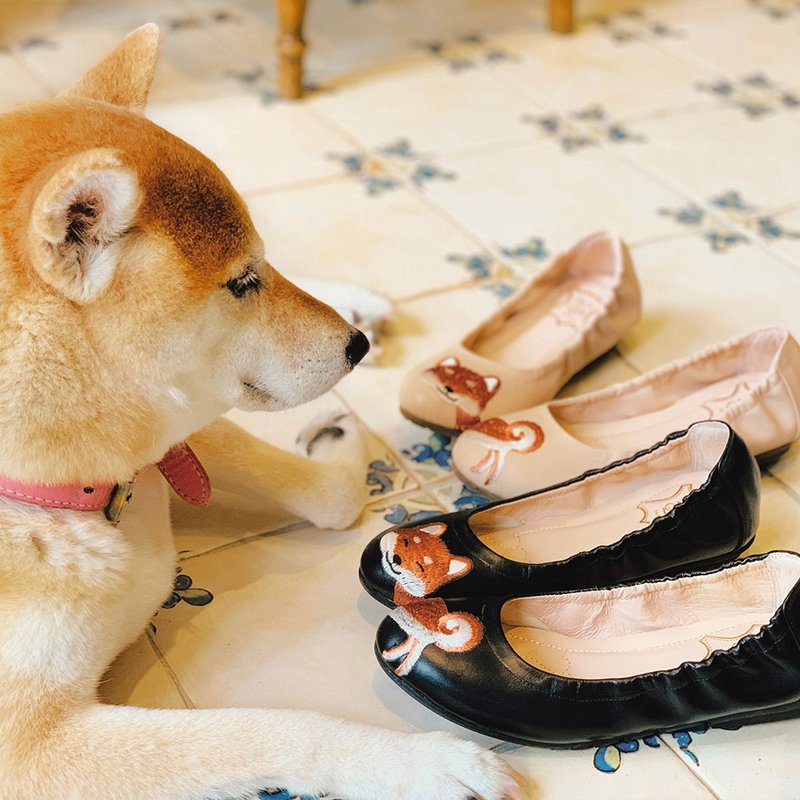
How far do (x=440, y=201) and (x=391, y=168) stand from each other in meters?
0.15

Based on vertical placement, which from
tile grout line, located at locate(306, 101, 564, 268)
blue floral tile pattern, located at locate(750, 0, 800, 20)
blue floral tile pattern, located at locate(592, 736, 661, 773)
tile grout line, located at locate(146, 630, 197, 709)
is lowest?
tile grout line, located at locate(146, 630, 197, 709)

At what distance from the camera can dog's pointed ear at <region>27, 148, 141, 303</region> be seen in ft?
2.32

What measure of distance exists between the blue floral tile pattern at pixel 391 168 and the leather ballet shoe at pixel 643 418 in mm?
741

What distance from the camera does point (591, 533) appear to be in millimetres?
1104

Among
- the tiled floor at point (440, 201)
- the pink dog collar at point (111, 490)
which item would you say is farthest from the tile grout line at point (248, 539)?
the pink dog collar at point (111, 490)

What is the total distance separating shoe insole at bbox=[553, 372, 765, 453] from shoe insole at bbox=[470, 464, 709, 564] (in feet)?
0.37

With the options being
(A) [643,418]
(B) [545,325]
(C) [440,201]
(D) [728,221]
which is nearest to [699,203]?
(D) [728,221]

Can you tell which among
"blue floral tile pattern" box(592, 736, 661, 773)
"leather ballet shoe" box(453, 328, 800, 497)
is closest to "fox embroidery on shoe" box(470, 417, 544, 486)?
"leather ballet shoe" box(453, 328, 800, 497)

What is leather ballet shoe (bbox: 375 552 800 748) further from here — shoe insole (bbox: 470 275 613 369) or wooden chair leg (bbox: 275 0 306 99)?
wooden chair leg (bbox: 275 0 306 99)

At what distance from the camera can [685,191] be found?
1868mm

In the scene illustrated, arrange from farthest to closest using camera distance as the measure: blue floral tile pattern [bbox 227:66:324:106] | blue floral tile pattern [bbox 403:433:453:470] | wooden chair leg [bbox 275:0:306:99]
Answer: blue floral tile pattern [bbox 227:66:324:106]
wooden chair leg [bbox 275:0:306:99]
blue floral tile pattern [bbox 403:433:453:470]

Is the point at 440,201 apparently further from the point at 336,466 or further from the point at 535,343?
the point at 336,466

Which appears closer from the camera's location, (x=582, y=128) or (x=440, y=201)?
(x=440, y=201)

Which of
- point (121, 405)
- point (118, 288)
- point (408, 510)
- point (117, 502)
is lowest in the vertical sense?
point (408, 510)
